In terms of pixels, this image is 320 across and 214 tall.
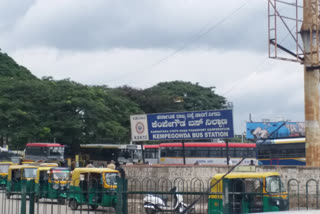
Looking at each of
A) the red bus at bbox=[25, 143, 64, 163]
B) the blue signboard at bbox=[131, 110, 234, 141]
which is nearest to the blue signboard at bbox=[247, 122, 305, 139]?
the red bus at bbox=[25, 143, 64, 163]

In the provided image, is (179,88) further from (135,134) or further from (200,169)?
(200,169)

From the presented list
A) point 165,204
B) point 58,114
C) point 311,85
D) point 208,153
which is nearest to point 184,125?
point 311,85

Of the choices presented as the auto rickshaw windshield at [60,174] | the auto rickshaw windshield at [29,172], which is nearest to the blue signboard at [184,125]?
the auto rickshaw windshield at [60,174]

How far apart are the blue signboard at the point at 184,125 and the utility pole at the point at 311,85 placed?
3443mm

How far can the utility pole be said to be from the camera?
728 inches

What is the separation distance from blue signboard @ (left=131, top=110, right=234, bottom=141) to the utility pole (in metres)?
3.44

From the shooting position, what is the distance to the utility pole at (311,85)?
1850cm

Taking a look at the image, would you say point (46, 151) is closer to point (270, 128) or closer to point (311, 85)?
point (270, 128)

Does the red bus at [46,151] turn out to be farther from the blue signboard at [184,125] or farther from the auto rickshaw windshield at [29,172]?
the blue signboard at [184,125]

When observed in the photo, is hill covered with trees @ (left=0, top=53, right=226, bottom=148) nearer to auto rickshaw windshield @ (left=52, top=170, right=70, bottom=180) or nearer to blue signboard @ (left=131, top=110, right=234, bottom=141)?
blue signboard @ (left=131, top=110, right=234, bottom=141)

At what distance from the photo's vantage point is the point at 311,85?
18.7m

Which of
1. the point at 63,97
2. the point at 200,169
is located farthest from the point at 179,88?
the point at 200,169

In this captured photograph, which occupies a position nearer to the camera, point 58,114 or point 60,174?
point 60,174

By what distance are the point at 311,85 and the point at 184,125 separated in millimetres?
6078
